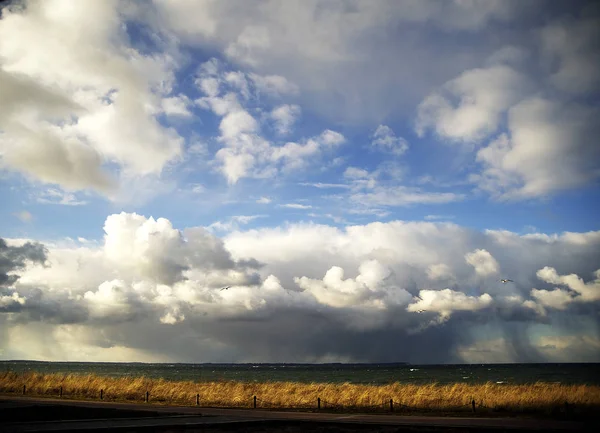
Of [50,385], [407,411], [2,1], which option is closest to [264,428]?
[407,411]

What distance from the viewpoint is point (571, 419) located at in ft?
77.6

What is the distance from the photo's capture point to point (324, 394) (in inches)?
1391

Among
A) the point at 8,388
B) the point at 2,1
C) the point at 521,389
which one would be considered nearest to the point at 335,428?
the point at 2,1

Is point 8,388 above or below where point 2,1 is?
below

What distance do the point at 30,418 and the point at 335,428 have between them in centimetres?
1318

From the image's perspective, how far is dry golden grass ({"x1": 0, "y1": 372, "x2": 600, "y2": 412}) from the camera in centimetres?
3023

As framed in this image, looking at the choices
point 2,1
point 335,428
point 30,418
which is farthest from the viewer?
point 30,418

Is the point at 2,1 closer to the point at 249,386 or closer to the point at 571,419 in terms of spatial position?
the point at 571,419

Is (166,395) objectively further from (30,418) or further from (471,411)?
(471,411)

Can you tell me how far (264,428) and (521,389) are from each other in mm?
23407

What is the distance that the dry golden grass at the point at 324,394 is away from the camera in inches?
1190

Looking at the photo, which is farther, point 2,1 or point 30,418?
point 30,418

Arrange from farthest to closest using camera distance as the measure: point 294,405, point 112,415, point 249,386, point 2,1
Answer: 1. point 249,386
2. point 294,405
3. point 112,415
4. point 2,1

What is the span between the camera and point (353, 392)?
114 feet
